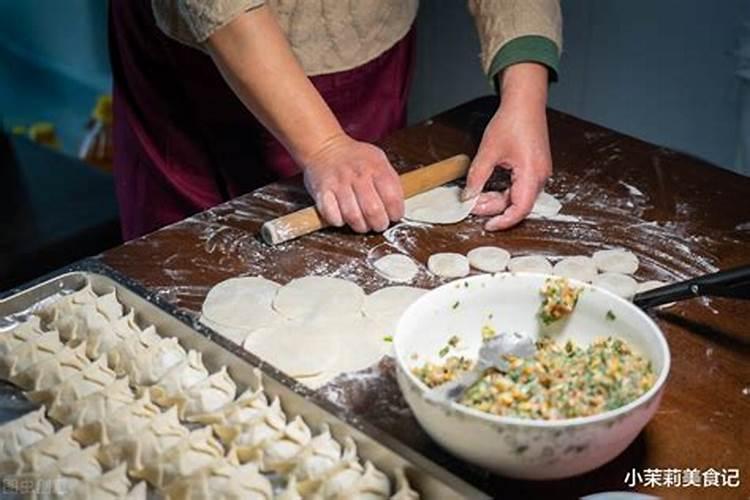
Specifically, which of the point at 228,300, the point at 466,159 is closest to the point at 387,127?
the point at 466,159

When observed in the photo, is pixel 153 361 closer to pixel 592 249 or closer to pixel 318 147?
pixel 318 147

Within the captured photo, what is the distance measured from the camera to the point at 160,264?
4.59ft

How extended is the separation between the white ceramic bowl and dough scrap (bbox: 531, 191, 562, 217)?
0.41 m

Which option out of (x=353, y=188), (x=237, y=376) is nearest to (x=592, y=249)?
(x=353, y=188)

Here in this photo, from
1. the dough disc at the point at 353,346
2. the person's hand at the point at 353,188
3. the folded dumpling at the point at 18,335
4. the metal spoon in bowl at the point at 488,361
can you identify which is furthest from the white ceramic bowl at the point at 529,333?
the folded dumpling at the point at 18,335

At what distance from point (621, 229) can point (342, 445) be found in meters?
0.69

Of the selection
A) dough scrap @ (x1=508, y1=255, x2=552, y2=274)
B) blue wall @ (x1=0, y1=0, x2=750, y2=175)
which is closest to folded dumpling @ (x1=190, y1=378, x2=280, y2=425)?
dough scrap @ (x1=508, y1=255, x2=552, y2=274)

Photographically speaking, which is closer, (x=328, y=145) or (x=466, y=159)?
(x=328, y=145)

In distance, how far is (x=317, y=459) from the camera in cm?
98

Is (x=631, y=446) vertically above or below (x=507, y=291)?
below

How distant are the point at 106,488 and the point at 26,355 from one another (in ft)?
0.85

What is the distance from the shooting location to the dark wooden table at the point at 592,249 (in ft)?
3.51

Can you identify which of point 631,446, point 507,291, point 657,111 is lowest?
point 657,111

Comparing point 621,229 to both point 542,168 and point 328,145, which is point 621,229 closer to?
point 542,168
